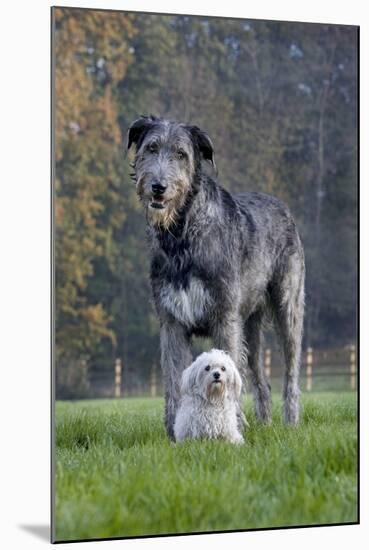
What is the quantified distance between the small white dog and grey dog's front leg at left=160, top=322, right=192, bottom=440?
188mm

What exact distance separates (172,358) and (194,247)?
82 centimetres

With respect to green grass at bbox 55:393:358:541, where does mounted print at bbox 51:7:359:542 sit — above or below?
above

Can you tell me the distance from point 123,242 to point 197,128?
1.29m

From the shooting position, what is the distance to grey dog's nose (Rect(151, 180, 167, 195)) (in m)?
8.54

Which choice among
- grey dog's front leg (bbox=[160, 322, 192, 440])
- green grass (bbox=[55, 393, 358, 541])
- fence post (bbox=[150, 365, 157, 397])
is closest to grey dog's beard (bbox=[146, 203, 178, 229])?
grey dog's front leg (bbox=[160, 322, 192, 440])

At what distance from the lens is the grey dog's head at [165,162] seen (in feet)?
28.1

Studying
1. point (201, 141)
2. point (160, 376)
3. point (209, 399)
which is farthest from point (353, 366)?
point (201, 141)

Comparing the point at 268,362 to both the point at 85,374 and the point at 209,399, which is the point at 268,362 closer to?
the point at 209,399

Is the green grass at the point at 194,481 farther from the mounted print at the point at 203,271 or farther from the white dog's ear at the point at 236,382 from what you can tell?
the white dog's ear at the point at 236,382

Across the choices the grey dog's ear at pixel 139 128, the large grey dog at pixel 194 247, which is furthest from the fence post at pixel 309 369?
the grey dog's ear at pixel 139 128

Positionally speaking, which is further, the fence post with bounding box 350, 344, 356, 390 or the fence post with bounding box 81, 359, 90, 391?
the fence post with bounding box 350, 344, 356, 390

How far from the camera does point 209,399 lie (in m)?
8.70

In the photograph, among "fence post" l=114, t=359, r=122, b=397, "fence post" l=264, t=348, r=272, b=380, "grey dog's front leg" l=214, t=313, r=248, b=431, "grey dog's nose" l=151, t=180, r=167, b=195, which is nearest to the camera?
"grey dog's nose" l=151, t=180, r=167, b=195

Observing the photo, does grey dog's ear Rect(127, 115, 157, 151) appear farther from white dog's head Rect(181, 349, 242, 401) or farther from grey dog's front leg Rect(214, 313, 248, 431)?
white dog's head Rect(181, 349, 242, 401)
